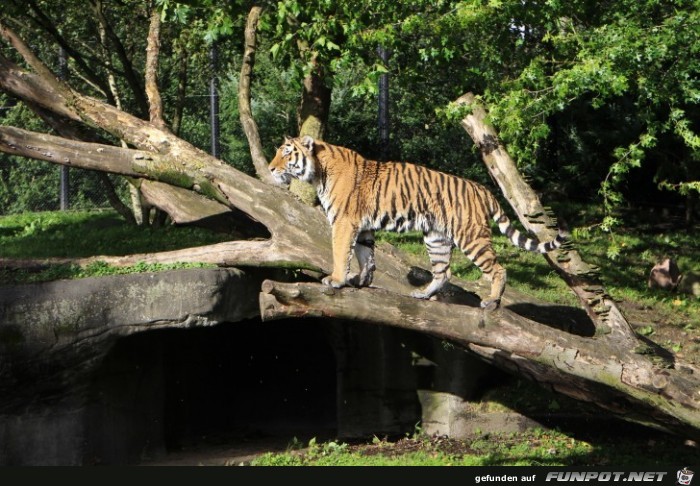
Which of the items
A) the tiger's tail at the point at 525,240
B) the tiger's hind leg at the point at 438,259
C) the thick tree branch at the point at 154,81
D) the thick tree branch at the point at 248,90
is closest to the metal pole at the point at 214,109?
the thick tree branch at the point at 154,81

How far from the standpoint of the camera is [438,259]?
959 cm

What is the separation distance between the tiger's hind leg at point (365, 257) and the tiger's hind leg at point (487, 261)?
2.84 feet

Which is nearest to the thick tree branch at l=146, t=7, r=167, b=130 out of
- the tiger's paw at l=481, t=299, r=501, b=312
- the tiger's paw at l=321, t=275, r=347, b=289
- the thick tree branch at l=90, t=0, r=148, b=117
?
the thick tree branch at l=90, t=0, r=148, b=117

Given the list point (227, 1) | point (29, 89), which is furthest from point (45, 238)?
point (227, 1)

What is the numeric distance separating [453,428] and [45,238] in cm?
743

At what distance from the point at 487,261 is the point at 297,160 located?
1.97m

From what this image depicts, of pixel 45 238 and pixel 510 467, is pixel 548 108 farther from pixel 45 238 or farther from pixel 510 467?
pixel 45 238

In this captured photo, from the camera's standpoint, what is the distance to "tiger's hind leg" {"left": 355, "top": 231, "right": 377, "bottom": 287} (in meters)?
9.70

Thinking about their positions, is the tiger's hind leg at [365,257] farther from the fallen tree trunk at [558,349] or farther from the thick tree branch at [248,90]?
the thick tree branch at [248,90]

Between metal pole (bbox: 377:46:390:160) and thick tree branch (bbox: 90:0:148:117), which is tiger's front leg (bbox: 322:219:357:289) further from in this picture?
metal pole (bbox: 377:46:390:160)

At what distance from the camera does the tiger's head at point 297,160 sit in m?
9.49

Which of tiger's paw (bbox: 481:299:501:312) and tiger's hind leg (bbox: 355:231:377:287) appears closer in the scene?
tiger's paw (bbox: 481:299:501:312)

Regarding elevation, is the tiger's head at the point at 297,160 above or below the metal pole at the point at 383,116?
below

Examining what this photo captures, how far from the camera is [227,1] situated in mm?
12031
